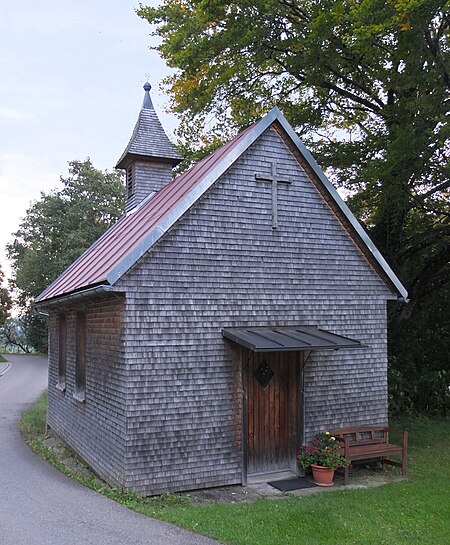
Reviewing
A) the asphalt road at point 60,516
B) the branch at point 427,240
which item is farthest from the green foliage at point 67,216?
the asphalt road at point 60,516

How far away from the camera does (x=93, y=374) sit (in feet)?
34.3

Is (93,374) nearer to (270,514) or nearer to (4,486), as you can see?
(4,486)

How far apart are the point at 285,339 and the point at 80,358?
490 cm

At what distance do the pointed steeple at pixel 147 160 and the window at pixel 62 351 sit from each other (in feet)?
11.9

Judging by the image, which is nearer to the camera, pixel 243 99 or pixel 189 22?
pixel 189 22

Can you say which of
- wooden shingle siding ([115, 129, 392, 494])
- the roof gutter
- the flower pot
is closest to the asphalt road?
wooden shingle siding ([115, 129, 392, 494])

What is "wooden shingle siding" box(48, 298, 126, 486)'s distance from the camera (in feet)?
29.3

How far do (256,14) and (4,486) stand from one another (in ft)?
40.7

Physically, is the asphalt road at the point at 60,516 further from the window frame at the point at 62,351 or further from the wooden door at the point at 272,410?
the wooden door at the point at 272,410

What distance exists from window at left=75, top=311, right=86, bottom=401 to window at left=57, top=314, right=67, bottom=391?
1.48 m

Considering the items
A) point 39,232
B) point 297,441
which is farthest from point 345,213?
point 39,232

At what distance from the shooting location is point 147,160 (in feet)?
50.3

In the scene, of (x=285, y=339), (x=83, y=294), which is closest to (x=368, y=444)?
(x=285, y=339)

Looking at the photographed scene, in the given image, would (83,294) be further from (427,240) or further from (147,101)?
(427,240)
